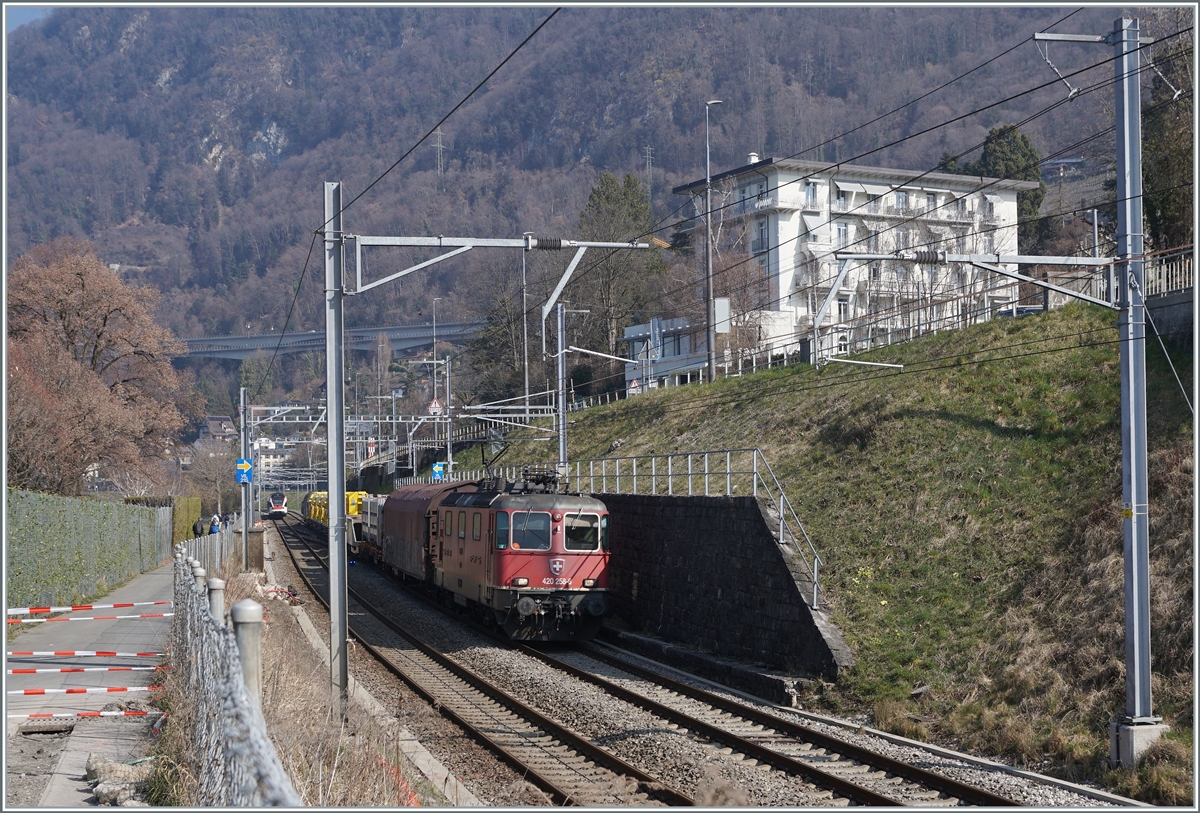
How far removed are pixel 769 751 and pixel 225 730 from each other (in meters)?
7.93

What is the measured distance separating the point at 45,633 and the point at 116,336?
86.7ft

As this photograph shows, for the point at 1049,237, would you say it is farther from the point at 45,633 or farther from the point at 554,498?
the point at 45,633

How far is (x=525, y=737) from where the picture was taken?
44.7ft

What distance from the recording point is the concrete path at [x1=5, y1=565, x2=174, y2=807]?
9.65 meters

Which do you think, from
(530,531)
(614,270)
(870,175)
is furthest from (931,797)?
(870,175)

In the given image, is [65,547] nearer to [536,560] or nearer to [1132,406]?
[536,560]

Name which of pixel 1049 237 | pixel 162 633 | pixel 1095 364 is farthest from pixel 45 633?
pixel 1049 237

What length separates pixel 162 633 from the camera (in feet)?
60.7

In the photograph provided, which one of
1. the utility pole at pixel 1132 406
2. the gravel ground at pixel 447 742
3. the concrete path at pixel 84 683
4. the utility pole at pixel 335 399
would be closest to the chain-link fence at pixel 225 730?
the concrete path at pixel 84 683

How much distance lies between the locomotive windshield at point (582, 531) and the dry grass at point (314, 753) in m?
9.25

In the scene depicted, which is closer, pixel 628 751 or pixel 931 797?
pixel 931 797

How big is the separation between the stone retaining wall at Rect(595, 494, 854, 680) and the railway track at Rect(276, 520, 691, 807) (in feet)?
13.5

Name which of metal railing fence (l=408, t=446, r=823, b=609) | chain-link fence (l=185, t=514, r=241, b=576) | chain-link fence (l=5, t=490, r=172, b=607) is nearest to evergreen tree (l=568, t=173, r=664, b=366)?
metal railing fence (l=408, t=446, r=823, b=609)

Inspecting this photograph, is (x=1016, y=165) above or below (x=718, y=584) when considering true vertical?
above
